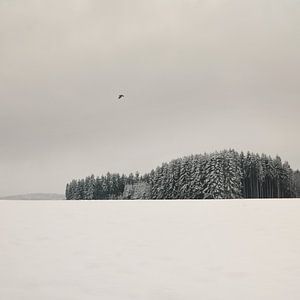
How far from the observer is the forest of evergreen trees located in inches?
183

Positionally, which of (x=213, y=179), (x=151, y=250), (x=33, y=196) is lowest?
(x=151, y=250)

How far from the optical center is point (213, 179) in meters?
4.70

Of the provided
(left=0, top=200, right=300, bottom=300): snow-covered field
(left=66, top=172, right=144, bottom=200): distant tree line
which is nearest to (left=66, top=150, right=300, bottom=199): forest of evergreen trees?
(left=66, top=172, right=144, bottom=200): distant tree line

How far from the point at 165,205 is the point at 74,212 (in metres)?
0.92

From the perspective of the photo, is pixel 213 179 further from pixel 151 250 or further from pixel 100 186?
pixel 151 250

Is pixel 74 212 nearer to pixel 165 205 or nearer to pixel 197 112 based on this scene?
pixel 165 205

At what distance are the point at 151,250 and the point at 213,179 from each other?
1.44m

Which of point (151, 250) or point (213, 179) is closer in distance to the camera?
point (151, 250)

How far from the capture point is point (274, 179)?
4.69 meters

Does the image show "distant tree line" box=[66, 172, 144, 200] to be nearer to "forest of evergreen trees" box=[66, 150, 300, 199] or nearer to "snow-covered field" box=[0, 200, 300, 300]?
"forest of evergreen trees" box=[66, 150, 300, 199]

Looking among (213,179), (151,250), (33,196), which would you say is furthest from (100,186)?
(151,250)

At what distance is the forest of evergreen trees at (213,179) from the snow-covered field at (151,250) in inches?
6.8
